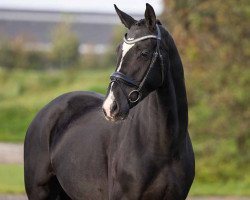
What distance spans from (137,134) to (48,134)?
162 centimetres

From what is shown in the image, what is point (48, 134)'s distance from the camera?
8016mm

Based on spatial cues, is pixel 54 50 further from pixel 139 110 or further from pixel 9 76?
pixel 139 110

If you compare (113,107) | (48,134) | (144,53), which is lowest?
(48,134)

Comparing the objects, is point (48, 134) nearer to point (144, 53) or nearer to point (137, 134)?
point (137, 134)

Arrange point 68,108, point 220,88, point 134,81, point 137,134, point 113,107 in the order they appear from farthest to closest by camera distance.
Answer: point 220,88 → point 68,108 → point 137,134 → point 134,81 → point 113,107

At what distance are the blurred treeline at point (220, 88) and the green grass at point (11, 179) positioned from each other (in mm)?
3579

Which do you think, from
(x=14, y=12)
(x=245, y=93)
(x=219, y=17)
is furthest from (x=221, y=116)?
(x=14, y=12)

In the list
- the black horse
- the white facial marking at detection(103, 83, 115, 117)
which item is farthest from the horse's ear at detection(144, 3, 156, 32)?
the white facial marking at detection(103, 83, 115, 117)

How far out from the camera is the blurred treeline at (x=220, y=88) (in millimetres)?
16688

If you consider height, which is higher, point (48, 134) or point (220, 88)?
point (48, 134)

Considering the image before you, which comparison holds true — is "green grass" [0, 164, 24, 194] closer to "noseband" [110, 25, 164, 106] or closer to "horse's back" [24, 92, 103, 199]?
"horse's back" [24, 92, 103, 199]

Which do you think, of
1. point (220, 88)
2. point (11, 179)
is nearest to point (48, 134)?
point (11, 179)

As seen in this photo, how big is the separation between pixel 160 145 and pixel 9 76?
2927cm

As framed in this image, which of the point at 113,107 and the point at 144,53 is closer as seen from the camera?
the point at 113,107
